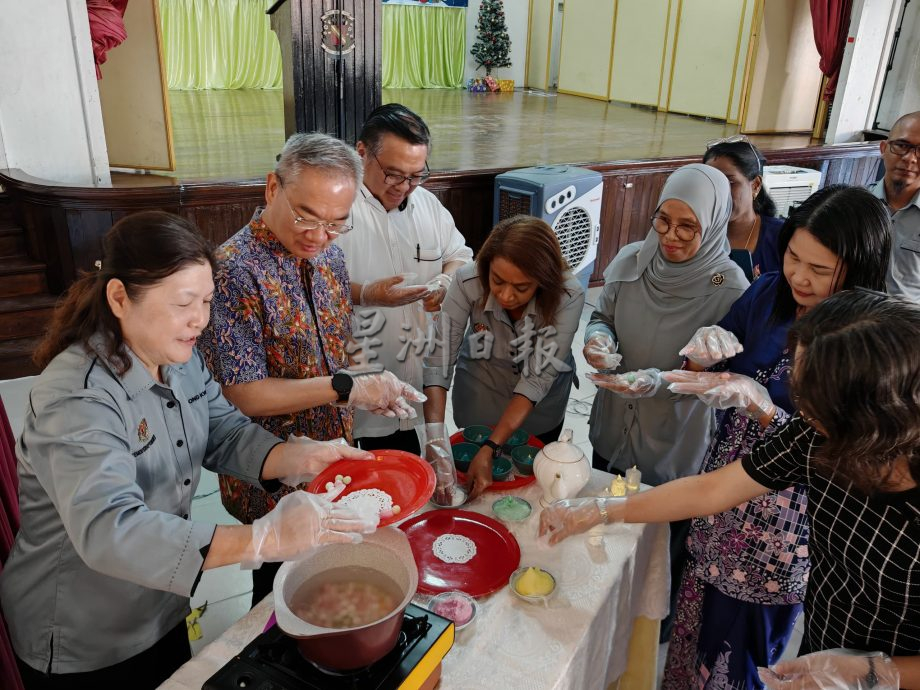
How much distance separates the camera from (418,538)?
1529 mm

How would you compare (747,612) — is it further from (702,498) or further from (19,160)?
(19,160)

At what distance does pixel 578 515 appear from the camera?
4.91 ft

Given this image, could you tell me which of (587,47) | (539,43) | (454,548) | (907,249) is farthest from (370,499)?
(539,43)

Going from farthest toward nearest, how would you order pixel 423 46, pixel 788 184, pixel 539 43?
pixel 539 43, pixel 423 46, pixel 788 184

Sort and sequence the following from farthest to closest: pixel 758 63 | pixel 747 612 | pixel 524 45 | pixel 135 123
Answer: pixel 524 45
pixel 758 63
pixel 135 123
pixel 747 612

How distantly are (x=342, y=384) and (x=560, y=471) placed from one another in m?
0.56

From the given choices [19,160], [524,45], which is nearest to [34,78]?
[19,160]

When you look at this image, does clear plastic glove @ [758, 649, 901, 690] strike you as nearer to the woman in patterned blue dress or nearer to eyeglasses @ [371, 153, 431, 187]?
the woman in patterned blue dress

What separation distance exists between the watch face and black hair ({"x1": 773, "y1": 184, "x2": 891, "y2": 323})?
3424mm

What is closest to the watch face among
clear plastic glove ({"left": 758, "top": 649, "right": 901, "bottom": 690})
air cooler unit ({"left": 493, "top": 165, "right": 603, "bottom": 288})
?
air cooler unit ({"left": 493, "top": 165, "right": 603, "bottom": 288})

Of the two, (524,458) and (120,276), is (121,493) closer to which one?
(120,276)

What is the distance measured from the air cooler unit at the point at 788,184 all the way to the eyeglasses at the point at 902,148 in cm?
255

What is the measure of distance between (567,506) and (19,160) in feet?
12.4

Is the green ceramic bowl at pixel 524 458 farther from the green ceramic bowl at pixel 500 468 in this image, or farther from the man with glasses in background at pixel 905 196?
the man with glasses in background at pixel 905 196
